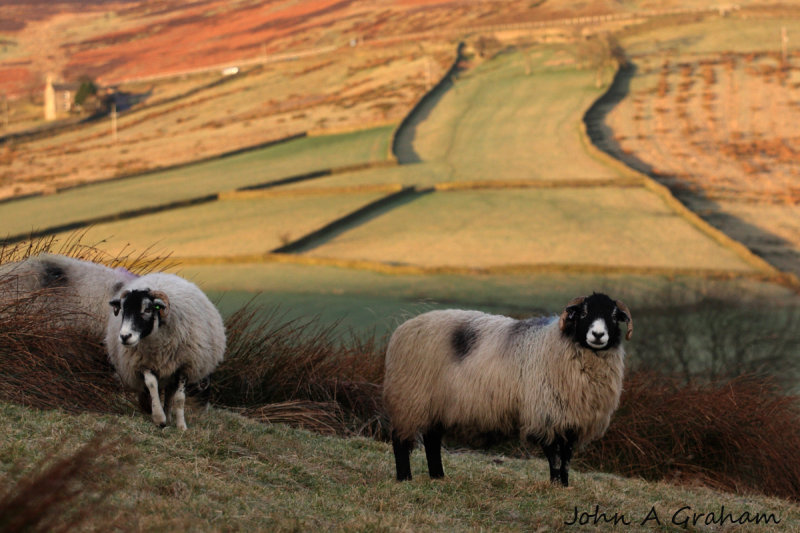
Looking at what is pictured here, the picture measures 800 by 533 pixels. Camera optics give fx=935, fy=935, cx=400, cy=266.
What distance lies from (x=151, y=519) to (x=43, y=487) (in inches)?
105

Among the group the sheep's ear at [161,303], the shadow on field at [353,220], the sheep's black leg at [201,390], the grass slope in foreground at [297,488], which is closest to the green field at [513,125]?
the shadow on field at [353,220]

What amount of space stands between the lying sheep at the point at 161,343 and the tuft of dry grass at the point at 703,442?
19.8 ft

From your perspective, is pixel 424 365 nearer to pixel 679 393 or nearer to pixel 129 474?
pixel 129 474

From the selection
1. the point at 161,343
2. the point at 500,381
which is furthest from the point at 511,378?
the point at 161,343

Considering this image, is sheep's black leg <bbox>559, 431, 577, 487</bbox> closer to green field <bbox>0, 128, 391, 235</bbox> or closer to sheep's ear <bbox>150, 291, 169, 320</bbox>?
sheep's ear <bbox>150, 291, 169, 320</bbox>

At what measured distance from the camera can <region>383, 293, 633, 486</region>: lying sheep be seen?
865 cm

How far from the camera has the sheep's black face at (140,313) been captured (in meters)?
9.05

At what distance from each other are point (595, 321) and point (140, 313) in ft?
14.5

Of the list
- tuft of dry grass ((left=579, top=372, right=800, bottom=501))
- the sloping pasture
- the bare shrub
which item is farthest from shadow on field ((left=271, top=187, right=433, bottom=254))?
tuft of dry grass ((left=579, top=372, right=800, bottom=501))

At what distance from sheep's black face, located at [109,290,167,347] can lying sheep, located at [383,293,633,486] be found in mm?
2379

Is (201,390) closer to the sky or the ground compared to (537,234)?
closer to the sky

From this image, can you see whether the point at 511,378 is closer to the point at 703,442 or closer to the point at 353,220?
the point at 703,442

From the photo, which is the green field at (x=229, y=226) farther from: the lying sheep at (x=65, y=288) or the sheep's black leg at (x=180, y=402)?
the sheep's black leg at (x=180, y=402)

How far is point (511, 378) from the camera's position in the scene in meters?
8.80
